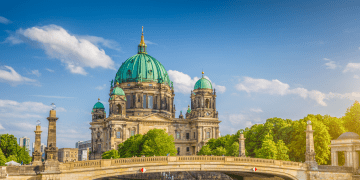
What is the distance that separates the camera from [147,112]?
113 meters

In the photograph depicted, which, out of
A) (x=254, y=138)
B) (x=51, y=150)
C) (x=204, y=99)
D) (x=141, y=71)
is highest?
(x=141, y=71)

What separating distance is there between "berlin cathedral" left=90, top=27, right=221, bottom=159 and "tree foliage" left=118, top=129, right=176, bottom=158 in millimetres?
19010

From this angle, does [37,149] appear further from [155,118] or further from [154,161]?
[155,118]

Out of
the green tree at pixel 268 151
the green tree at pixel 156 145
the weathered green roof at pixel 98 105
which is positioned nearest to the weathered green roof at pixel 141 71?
the weathered green roof at pixel 98 105

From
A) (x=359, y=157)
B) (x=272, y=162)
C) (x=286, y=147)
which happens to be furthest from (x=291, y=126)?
(x=272, y=162)

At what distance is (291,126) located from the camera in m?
68.5

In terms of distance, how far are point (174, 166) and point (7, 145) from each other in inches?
1729

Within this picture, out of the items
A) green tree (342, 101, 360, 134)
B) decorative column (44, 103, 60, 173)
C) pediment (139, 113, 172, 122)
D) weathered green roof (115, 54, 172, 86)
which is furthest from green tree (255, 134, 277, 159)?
weathered green roof (115, 54, 172, 86)

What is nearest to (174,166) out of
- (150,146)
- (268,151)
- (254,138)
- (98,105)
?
(268,151)

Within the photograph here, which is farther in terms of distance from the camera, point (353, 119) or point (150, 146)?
point (150, 146)

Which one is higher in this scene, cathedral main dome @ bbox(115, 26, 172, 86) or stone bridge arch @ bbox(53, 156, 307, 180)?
cathedral main dome @ bbox(115, 26, 172, 86)

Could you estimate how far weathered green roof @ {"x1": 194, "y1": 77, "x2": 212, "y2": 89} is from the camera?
10853cm

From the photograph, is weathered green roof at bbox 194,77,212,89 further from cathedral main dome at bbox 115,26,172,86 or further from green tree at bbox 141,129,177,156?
green tree at bbox 141,129,177,156

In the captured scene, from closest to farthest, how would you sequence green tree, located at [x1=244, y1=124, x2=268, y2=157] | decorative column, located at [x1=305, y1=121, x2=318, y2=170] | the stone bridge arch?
the stone bridge arch → decorative column, located at [x1=305, y1=121, x2=318, y2=170] → green tree, located at [x1=244, y1=124, x2=268, y2=157]
